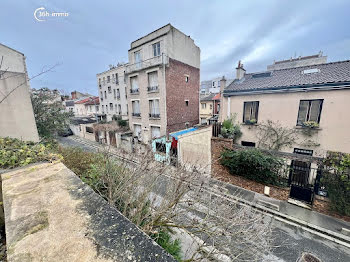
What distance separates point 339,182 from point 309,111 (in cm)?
519

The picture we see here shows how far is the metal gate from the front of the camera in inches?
260

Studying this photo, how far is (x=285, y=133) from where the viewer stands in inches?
382

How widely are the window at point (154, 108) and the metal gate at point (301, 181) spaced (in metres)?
11.8

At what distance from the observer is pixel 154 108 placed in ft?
50.1

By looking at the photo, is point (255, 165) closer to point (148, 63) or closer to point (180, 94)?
point (180, 94)

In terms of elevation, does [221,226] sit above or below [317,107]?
below

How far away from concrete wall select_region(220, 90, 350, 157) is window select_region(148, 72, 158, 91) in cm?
824

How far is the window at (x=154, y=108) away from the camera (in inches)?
590

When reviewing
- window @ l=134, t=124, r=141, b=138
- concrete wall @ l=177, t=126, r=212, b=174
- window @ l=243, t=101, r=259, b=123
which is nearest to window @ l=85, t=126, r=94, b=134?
window @ l=134, t=124, r=141, b=138

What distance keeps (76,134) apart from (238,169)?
89.2 feet

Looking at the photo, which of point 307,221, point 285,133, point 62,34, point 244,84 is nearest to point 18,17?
point 62,34

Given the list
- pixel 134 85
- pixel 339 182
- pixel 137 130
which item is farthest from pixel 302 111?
pixel 134 85

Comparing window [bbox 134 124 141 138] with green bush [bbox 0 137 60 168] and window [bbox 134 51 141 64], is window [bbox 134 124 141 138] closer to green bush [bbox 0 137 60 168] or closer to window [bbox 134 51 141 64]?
window [bbox 134 51 141 64]

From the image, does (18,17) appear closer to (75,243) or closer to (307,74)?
(75,243)
